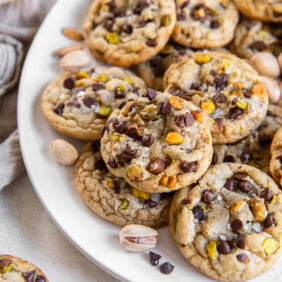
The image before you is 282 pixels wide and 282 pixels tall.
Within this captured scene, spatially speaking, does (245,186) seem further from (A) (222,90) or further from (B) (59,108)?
(B) (59,108)

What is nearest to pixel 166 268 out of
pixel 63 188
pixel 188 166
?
pixel 188 166

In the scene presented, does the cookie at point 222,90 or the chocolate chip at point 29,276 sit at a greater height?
the cookie at point 222,90

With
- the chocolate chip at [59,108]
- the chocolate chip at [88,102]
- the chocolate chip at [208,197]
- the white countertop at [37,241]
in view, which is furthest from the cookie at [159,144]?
the white countertop at [37,241]

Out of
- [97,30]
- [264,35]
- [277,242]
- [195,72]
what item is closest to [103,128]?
[195,72]

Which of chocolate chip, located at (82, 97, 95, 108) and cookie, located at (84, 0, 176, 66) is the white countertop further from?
cookie, located at (84, 0, 176, 66)

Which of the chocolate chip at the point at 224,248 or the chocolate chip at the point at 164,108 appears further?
the chocolate chip at the point at 164,108

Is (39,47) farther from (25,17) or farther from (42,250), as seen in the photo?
(42,250)

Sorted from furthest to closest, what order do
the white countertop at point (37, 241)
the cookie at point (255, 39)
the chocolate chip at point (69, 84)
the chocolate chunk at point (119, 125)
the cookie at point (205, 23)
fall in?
1. the cookie at point (255, 39)
2. the cookie at point (205, 23)
3. the chocolate chip at point (69, 84)
4. the white countertop at point (37, 241)
5. the chocolate chunk at point (119, 125)

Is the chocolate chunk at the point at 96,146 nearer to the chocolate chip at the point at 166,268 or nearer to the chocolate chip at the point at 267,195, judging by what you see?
the chocolate chip at the point at 166,268
